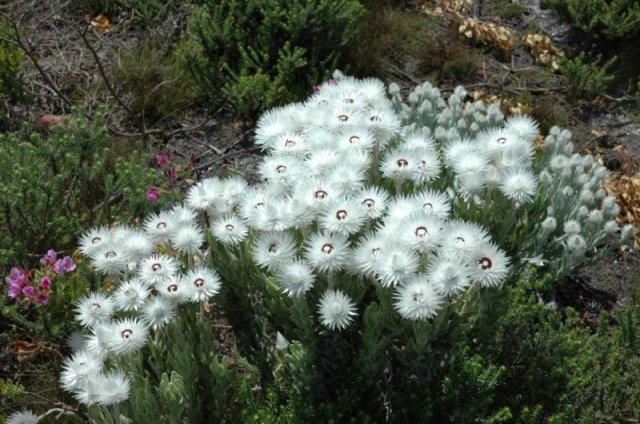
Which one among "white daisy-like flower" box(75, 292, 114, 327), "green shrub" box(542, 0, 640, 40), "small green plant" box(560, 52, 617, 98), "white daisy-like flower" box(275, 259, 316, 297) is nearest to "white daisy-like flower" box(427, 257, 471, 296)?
"white daisy-like flower" box(275, 259, 316, 297)

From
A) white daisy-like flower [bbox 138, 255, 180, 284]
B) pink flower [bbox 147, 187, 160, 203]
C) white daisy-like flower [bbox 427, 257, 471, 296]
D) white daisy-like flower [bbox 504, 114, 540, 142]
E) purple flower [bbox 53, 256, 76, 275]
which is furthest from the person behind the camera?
pink flower [bbox 147, 187, 160, 203]

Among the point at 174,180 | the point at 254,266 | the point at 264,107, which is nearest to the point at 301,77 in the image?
the point at 264,107

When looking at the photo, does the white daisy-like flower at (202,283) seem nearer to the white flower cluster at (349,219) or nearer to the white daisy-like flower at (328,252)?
the white flower cluster at (349,219)

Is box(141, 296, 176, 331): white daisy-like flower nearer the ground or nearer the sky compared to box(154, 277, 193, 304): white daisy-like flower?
nearer the ground

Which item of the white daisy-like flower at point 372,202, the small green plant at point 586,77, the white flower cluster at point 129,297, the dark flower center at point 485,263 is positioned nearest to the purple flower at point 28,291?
the white flower cluster at point 129,297

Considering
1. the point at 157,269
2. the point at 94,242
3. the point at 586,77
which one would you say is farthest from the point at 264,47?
the point at 157,269

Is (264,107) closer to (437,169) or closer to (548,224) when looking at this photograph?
(548,224)

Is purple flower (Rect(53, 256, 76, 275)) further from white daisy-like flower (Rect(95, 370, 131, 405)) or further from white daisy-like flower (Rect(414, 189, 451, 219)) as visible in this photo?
white daisy-like flower (Rect(414, 189, 451, 219))
